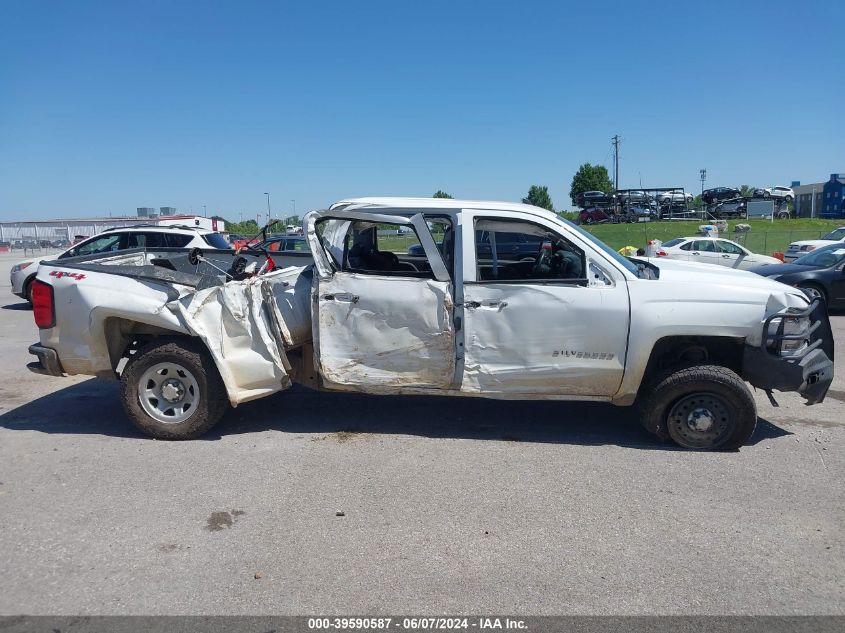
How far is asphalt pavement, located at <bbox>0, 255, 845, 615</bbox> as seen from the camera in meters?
3.30

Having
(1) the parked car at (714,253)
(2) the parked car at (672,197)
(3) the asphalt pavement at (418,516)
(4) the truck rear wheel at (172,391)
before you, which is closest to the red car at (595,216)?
(2) the parked car at (672,197)

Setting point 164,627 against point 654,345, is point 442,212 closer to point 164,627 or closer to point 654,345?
point 654,345

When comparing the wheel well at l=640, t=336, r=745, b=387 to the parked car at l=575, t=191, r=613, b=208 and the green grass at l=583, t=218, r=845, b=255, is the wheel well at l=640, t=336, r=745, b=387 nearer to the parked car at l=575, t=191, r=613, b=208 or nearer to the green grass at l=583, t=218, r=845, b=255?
the green grass at l=583, t=218, r=845, b=255

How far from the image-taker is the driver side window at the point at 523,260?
17.4 ft

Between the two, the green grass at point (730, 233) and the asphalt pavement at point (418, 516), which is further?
the green grass at point (730, 233)

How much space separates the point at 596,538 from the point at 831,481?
203 cm

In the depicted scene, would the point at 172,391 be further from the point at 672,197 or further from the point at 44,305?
the point at 672,197

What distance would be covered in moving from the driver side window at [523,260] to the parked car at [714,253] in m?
17.1

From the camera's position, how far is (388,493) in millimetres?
4422

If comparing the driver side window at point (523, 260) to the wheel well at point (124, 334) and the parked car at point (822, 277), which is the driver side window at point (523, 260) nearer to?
the wheel well at point (124, 334)

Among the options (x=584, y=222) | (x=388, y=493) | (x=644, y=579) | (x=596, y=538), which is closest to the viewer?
(x=644, y=579)

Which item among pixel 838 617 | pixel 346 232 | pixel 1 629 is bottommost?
pixel 838 617

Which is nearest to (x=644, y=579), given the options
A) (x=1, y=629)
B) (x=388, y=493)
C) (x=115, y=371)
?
(x=388, y=493)

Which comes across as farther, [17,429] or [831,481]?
[17,429]
